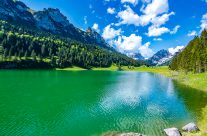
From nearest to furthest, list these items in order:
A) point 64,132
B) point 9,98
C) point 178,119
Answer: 1. point 64,132
2. point 178,119
3. point 9,98

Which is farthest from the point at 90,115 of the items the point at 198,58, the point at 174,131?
the point at 198,58

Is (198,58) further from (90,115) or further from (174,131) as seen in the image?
(174,131)

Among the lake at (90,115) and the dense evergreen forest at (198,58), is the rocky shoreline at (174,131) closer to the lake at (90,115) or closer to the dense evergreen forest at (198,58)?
the lake at (90,115)

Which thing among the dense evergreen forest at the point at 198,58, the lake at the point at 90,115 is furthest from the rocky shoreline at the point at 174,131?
the dense evergreen forest at the point at 198,58

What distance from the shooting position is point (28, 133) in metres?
42.0

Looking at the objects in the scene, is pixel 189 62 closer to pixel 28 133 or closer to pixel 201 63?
pixel 201 63

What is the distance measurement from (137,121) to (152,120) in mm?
3519

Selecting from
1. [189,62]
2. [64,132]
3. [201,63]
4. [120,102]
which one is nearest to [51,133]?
[64,132]

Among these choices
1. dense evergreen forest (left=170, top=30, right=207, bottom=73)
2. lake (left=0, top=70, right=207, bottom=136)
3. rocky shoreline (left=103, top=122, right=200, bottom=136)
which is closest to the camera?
rocky shoreline (left=103, top=122, right=200, bottom=136)

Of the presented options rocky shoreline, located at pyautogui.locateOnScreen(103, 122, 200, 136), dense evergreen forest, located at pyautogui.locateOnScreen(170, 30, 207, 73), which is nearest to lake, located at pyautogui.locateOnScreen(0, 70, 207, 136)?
rocky shoreline, located at pyautogui.locateOnScreen(103, 122, 200, 136)

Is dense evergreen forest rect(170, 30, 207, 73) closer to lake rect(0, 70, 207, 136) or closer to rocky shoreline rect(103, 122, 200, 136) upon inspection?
lake rect(0, 70, 207, 136)

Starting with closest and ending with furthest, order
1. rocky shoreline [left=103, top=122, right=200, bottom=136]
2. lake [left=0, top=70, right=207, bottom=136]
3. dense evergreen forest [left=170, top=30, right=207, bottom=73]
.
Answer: rocky shoreline [left=103, top=122, right=200, bottom=136] < lake [left=0, top=70, right=207, bottom=136] < dense evergreen forest [left=170, top=30, right=207, bottom=73]

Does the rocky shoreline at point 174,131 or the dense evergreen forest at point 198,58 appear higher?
the dense evergreen forest at point 198,58

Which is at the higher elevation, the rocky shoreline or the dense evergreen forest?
the dense evergreen forest
